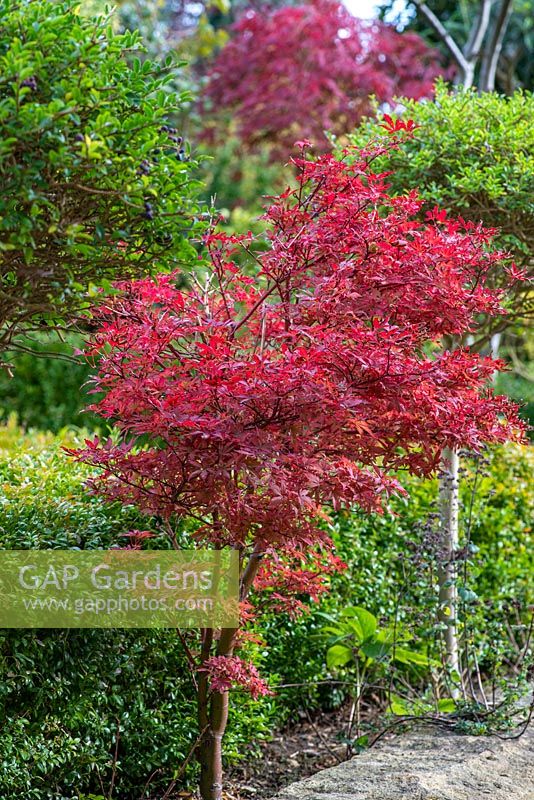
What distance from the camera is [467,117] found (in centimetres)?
394

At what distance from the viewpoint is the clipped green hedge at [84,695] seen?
2.84 m

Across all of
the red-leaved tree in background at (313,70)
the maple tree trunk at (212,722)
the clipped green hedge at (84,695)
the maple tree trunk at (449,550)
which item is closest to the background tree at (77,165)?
the clipped green hedge at (84,695)

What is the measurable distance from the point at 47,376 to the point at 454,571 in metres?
5.77

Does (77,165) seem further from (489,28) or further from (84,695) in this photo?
(489,28)

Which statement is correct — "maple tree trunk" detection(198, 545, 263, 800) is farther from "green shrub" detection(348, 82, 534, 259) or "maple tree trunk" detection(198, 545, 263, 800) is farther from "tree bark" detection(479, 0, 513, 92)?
"tree bark" detection(479, 0, 513, 92)

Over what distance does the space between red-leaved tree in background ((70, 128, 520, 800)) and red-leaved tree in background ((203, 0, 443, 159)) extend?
273 inches

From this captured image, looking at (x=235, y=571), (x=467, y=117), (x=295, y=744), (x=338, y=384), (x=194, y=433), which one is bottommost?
(x=295, y=744)

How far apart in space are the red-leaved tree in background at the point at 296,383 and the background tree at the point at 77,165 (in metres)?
0.32

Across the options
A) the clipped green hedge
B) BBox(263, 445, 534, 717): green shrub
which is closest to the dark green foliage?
BBox(263, 445, 534, 717): green shrub

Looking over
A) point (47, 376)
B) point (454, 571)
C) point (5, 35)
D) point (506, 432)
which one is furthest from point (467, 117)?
point (47, 376)

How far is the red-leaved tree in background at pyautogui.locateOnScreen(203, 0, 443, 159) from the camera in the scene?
9773mm

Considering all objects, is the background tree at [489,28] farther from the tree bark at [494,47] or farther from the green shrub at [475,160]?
the green shrub at [475,160]

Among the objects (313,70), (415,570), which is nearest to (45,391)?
(313,70)

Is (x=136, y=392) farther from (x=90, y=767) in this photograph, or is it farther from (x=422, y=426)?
(x=90, y=767)
